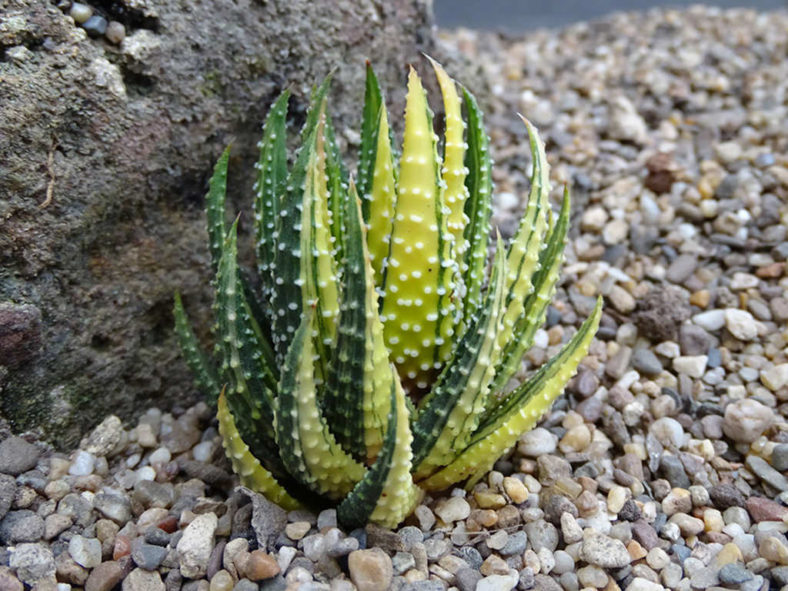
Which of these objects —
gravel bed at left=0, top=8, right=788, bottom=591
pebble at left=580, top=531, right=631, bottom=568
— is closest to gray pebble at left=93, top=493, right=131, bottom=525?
gravel bed at left=0, top=8, right=788, bottom=591

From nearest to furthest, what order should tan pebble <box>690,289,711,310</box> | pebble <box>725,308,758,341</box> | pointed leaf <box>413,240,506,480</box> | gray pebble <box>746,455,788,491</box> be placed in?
pointed leaf <box>413,240,506,480</box> → gray pebble <box>746,455,788,491</box> → pebble <box>725,308,758,341</box> → tan pebble <box>690,289,711,310</box>

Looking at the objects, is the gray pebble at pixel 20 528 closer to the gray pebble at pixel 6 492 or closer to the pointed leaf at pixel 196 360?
the gray pebble at pixel 6 492

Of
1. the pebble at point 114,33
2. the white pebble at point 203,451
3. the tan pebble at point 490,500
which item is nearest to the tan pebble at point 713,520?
the tan pebble at point 490,500

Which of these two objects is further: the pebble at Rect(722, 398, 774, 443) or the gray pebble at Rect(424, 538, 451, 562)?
the pebble at Rect(722, 398, 774, 443)

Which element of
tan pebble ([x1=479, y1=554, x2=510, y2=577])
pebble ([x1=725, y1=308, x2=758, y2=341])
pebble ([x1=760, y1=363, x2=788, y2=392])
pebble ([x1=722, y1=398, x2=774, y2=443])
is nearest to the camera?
tan pebble ([x1=479, y1=554, x2=510, y2=577])

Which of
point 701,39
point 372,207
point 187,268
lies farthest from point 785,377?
point 701,39

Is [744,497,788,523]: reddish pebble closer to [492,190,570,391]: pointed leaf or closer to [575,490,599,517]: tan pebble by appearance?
[575,490,599,517]: tan pebble

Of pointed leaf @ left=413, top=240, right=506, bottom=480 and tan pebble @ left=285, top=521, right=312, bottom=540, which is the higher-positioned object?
pointed leaf @ left=413, top=240, right=506, bottom=480
